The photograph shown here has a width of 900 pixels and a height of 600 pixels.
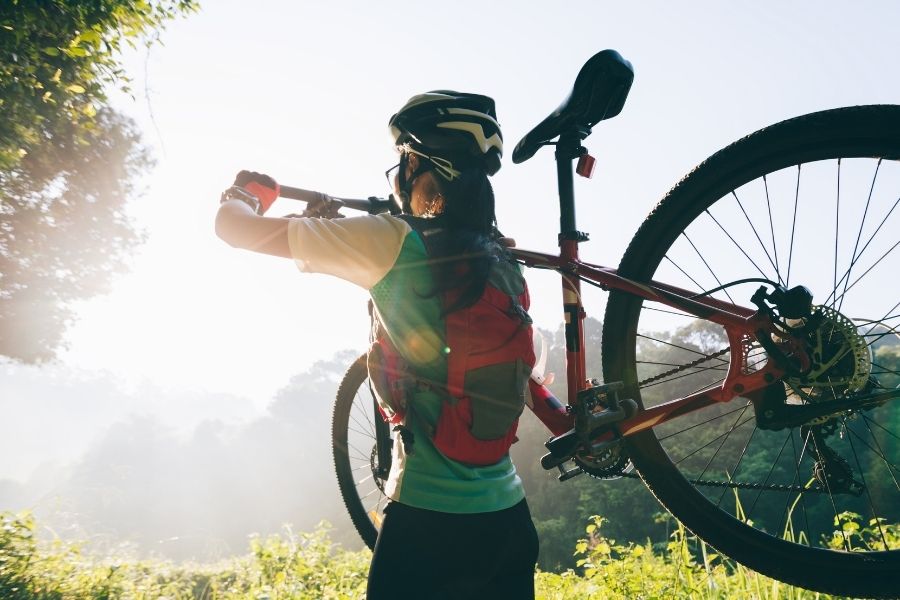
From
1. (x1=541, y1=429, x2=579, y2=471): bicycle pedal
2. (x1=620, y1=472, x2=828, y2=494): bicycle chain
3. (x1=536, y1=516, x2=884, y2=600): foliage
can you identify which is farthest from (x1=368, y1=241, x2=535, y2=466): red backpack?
(x1=536, y1=516, x2=884, y2=600): foliage

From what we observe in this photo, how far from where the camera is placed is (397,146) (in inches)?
78.5

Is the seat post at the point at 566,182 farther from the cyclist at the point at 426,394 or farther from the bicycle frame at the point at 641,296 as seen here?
the cyclist at the point at 426,394

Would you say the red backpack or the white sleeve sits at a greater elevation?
the white sleeve

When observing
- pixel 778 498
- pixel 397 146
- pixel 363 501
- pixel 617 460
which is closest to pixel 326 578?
pixel 363 501

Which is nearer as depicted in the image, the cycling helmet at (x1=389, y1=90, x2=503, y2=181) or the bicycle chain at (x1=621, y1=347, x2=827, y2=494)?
the bicycle chain at (x1=621, y1=347, x2=827, y2=494)

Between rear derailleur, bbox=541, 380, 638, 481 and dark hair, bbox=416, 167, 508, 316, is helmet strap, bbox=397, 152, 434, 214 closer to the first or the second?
dark hair, bbox=416, 167, 508, 316

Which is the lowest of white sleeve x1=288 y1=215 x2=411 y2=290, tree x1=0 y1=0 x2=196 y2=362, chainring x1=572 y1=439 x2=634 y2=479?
chainring x1=572 y1=439 x2=634 y2=479

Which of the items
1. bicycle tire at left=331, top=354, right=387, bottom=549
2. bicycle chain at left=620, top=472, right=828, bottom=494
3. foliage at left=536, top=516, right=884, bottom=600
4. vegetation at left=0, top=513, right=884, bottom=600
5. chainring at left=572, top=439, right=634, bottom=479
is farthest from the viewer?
bicycle tire at left=331, top=354, right=387, bottom=549

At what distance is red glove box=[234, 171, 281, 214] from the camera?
Answer: 180 cm

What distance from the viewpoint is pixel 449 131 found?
181 centimetres

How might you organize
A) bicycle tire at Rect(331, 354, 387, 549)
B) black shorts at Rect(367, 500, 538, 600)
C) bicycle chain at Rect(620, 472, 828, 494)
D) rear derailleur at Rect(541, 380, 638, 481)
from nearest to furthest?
black shorts at Rect(367, 500, 538, 600) < bicycle chain at Rect(620, 472, 828, 494) < rear derailleur at Rect(541, 380, 638, 481) < bicycle tire at Rect(331, 354, 387, 549)

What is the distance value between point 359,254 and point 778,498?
26.4 meters

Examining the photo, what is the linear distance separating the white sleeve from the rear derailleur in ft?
3.15

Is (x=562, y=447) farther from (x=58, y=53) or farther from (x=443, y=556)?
(x=58, y=53)
